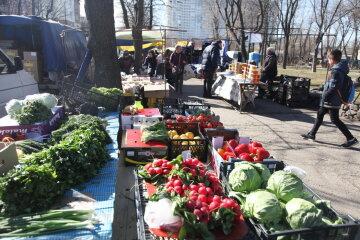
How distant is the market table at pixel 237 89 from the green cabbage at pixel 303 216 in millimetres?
8043

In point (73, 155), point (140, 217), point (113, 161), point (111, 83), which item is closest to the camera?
point (140, 217)

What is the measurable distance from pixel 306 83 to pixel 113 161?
29.4 feet

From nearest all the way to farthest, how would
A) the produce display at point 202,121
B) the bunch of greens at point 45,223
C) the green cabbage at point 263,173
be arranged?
the bunch of greens at point 45,223 → the green cabbage at point 263,173 → the produce display at point 202,121

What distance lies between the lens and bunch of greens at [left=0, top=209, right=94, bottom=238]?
2.34 meters

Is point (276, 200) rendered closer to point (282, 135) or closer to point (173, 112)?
point (173, 112)

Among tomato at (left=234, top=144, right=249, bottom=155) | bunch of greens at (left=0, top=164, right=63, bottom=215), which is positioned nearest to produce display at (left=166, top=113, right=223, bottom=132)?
tomato at (left=234, top=144, right=249, bottom=155)

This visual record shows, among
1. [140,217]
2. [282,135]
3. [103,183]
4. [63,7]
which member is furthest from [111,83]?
[63,7]

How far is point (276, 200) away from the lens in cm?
281

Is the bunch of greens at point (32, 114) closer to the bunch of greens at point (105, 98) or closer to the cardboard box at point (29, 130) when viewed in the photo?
the cardboard box at point (29, 130)

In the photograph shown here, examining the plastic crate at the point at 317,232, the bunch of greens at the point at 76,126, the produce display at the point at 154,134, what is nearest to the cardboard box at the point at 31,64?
the bunch of greens at the point at 76,126

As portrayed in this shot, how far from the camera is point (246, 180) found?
3.19 meters

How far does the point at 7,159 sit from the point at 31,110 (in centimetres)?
149

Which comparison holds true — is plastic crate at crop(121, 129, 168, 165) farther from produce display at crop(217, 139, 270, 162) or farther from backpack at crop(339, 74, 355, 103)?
backpack at crop(339, 74, 355, 103)

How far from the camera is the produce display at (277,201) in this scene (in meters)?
2.64
